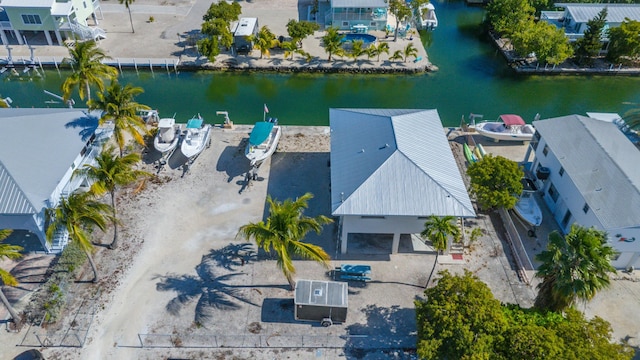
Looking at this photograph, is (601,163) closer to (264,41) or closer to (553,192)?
(553,192)

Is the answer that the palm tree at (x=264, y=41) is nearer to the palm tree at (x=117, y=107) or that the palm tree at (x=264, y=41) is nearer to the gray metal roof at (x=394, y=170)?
the palm tree at (x=117, y=107)

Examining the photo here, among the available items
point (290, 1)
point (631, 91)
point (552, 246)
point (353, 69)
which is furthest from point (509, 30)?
point (552, 246)

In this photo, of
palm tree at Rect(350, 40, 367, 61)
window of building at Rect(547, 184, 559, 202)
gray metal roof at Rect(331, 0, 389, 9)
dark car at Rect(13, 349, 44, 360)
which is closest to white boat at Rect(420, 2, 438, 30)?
gray metal roof at Rect(331, 0, 389, 9)

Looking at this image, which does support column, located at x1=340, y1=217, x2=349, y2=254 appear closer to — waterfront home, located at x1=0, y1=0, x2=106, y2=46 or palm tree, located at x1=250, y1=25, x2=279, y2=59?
palm tree, located at x1=250, y1=25, x2=279, y2=59

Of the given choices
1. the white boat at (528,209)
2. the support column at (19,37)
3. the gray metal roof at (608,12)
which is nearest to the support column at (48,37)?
the support column at (19,37)

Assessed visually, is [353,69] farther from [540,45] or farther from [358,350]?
[358,350]
